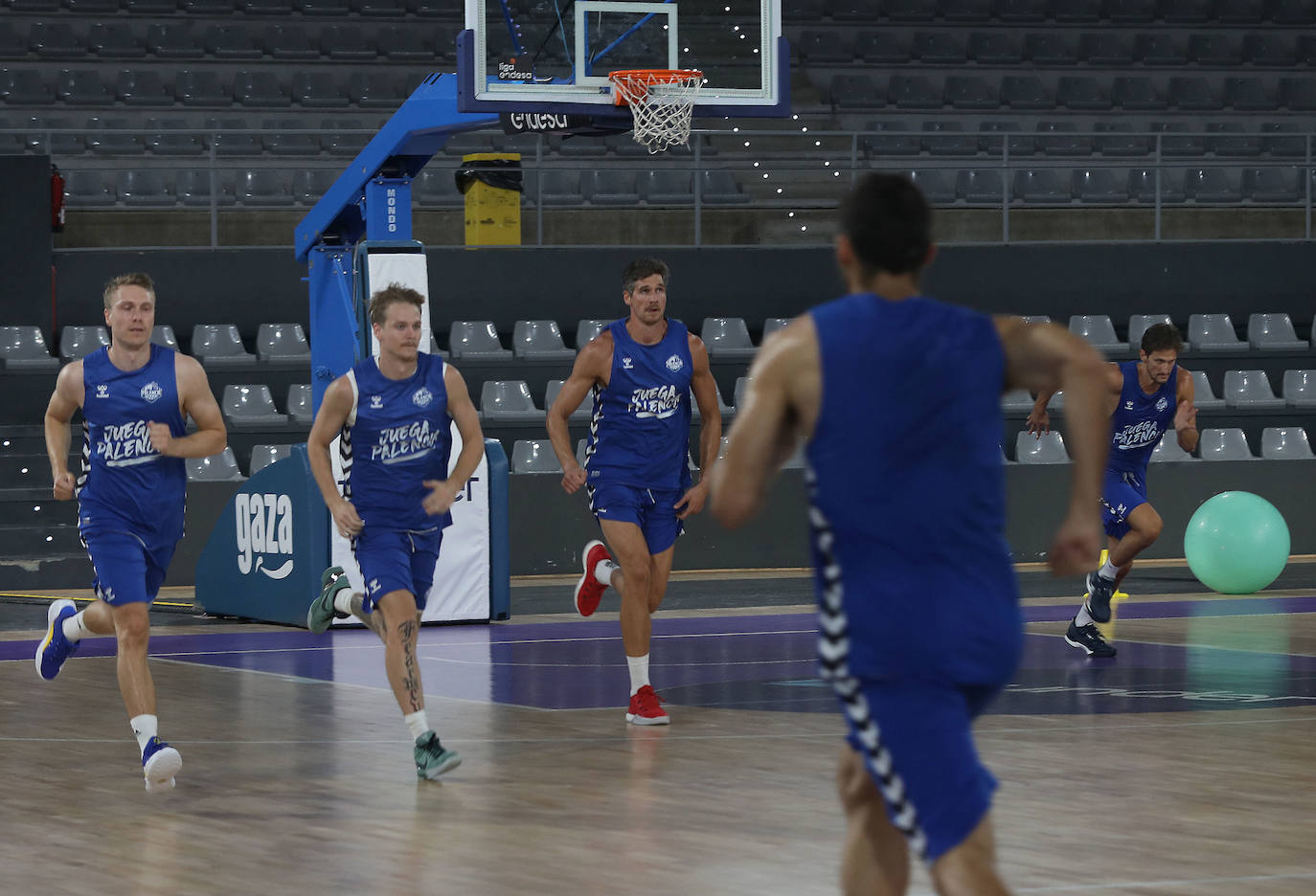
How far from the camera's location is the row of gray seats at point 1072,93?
2422 centimetres

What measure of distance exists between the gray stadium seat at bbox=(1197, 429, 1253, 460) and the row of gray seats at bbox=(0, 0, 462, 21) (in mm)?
11637

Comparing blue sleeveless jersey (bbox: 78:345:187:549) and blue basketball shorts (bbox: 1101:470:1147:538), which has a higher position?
blue sleeveless jersey (bbox: 78:345:187:549)

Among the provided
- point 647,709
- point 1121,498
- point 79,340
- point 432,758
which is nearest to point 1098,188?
point 1121,498

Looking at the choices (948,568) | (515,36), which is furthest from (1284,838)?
(515,36)

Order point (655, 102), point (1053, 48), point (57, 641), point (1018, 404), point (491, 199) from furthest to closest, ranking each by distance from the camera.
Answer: point (1053, 48), point (491, 199), point (1018, 404), point (655, 102), point (57, 641)

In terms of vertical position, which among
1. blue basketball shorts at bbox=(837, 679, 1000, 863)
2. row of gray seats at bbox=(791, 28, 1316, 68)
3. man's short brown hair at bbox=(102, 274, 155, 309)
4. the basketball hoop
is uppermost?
row of gray seats at bbox=(791, 28, 1316, 68)

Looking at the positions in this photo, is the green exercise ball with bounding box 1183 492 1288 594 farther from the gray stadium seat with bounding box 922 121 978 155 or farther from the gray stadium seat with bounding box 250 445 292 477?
the gray stadium seat with bounding box 922 121 978 155

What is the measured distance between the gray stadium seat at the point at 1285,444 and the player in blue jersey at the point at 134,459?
1453 cm

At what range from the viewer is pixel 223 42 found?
76.9 ft

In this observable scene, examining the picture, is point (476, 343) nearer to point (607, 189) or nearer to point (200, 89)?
point (607, 189)

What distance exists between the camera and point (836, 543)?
11.4 ft

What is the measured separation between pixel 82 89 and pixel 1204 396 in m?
14.0

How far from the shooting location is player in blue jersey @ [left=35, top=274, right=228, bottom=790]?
24.0ft

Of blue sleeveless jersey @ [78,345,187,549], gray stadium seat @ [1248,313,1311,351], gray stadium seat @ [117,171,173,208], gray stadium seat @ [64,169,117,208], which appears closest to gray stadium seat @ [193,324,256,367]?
gray stadium seat @ [117,171,173,208]
